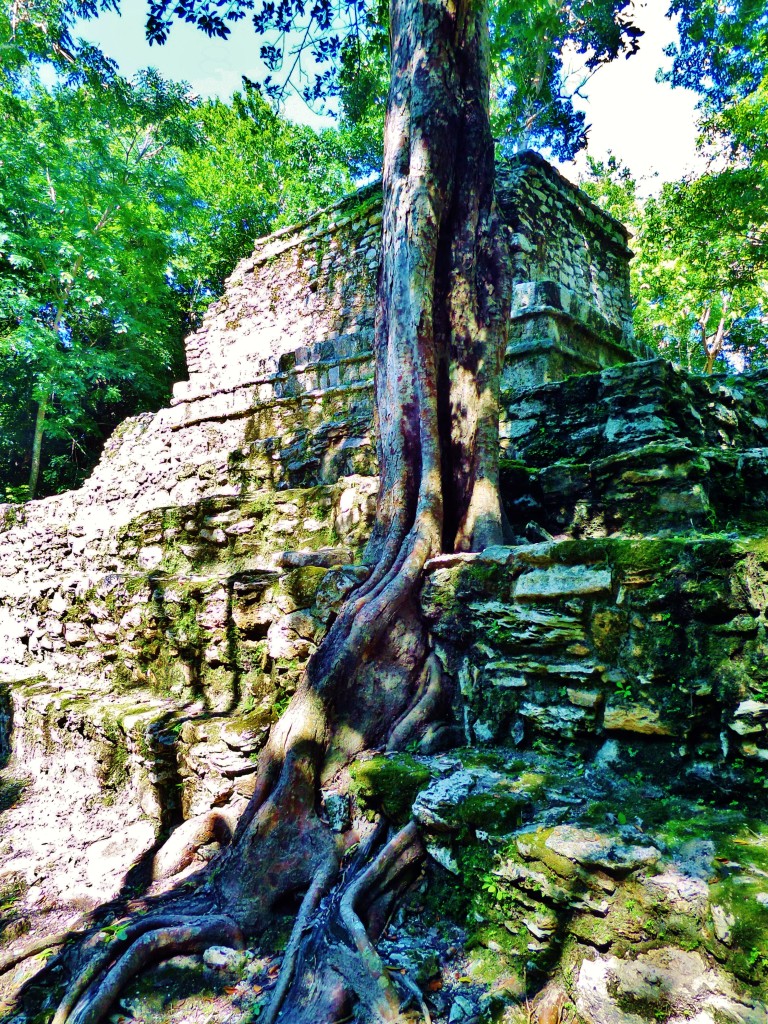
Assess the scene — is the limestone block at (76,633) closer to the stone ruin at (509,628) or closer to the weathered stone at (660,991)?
the stone ruin at (509,628)

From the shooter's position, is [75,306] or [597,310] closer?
[597,310]

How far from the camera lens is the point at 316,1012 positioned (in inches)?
74.8

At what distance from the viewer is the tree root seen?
222 centimetres

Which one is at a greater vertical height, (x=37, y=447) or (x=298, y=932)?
(x=37, y=447)

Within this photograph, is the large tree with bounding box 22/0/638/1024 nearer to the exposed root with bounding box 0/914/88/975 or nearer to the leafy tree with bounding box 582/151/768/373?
the exposed root with bounding box 0/914/88/975

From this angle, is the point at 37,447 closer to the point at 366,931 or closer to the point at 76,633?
the point at 76,633

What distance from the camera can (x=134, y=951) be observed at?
7.77ft

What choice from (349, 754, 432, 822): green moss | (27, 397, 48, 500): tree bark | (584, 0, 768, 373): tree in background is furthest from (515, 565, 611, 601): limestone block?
(27, 397, 48, 500): tree bark

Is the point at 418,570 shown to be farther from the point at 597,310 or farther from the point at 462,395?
the point at 597,310

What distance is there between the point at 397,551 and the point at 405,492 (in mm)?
411

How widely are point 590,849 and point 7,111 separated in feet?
51.0

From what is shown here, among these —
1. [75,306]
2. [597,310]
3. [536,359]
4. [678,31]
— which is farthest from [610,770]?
[75,306]

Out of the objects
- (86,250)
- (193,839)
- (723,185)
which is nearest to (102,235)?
(86,250)

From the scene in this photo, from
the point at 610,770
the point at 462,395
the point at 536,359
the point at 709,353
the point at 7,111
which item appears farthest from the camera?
the point at 709,353
